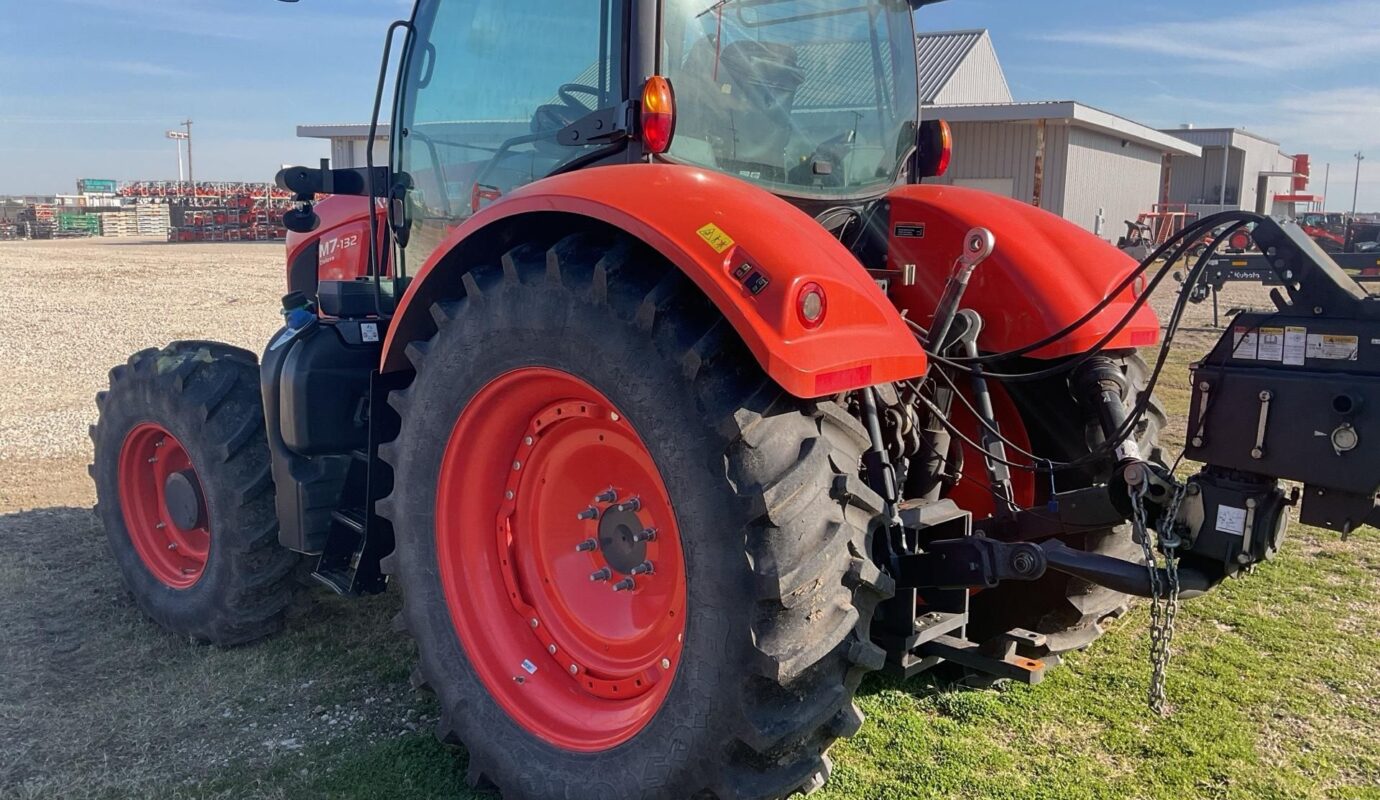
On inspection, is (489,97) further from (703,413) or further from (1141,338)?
(1141,338)

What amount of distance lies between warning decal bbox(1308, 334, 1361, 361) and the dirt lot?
1393 millimetres

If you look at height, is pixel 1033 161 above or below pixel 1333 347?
above

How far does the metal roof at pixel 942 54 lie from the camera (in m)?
29.1

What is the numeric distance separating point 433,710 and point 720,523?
165 cm

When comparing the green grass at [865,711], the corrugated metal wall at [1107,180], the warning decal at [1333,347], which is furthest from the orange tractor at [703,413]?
the corrugated metal wall at [1107,180]

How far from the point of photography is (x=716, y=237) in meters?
2.24

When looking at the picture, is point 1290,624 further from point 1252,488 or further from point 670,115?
point 670,115

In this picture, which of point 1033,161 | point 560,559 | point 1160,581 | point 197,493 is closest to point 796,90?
point 560,559

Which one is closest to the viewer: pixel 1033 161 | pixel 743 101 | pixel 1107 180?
pixel 743 101

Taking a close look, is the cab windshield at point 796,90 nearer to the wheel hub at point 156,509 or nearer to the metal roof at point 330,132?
the wheel hub at point 156,509

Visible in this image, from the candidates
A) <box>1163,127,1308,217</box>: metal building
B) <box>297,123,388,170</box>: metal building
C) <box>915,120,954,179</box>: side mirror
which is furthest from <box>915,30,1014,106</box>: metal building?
<box>915,120,954,179</box>: side mirror

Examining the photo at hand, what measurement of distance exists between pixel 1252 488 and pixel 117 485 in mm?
4093

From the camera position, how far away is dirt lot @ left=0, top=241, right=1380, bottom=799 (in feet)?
9.78

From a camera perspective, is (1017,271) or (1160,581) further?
(1017,271)
